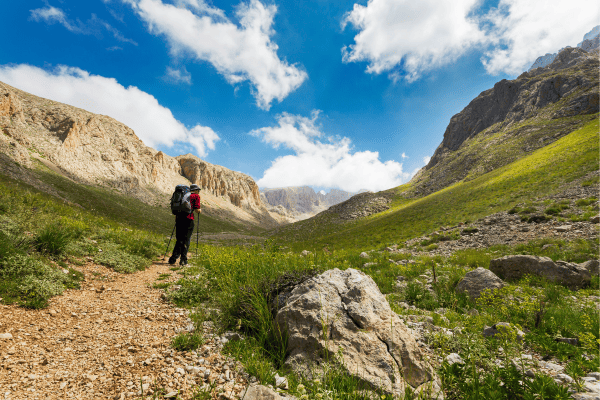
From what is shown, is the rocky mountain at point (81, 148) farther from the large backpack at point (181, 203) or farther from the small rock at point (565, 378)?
the small rock at point (565, 378)

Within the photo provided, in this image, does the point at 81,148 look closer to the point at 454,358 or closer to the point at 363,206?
the point at 363,206

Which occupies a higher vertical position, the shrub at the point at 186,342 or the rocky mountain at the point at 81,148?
the rocky mountain at the point at 81,148

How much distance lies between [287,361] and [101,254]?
8.96m

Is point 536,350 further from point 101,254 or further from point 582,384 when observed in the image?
point 101,254

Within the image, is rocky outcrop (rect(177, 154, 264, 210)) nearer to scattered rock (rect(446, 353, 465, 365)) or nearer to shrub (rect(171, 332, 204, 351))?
shrub (rect(171, 332, 204, 351))

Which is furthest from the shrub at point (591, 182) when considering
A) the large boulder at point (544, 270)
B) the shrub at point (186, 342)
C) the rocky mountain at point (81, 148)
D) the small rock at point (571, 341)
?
the rocky mountain at point (81, 148)

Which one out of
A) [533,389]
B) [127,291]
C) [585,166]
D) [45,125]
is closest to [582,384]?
[533,389]

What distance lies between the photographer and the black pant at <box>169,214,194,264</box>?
10.3 metres

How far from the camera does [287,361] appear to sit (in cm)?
341

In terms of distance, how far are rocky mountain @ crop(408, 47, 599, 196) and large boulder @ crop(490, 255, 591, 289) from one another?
64013mm

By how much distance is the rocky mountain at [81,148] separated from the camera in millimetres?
61281

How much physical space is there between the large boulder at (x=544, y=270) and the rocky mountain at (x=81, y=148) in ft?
241

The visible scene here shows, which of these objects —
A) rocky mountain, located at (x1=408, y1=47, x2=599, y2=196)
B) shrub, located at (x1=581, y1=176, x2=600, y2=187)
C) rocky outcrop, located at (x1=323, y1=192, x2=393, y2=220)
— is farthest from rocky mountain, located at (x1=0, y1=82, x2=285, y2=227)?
rocky mountain, located at (x1=408, y1=47, x2=599, y2=196)

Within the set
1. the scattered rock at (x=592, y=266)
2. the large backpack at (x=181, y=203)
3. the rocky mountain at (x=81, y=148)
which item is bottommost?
the scattered rock at (x=592, y=266)
